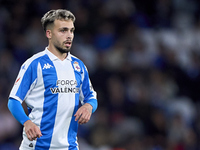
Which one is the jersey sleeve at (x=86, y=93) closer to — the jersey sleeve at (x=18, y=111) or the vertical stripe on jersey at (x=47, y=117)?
the vertical stripe on jersey at (x=47, y=117)

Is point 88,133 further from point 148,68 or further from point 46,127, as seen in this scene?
point 46,127

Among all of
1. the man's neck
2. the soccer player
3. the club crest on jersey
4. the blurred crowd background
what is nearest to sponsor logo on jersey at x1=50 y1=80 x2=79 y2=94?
the soccer player

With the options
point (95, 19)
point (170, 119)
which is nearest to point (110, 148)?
point (170, 119)

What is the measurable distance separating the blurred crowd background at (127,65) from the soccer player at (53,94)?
351cm

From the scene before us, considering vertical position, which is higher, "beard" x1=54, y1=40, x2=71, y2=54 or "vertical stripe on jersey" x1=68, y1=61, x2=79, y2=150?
"beard" x1=54, y1=40, x2=71, y2=54

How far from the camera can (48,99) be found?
4609 mm

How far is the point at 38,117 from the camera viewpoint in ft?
15.1

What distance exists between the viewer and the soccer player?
179 inches

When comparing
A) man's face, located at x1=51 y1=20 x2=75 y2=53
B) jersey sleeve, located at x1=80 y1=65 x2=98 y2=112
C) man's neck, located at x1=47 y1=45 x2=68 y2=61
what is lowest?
jersey sleeve, located at x1=80 y1=65 x2=98 y2=112

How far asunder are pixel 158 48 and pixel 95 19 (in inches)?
75.4

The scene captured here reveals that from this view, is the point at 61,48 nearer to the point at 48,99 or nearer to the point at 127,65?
the point at 48,99

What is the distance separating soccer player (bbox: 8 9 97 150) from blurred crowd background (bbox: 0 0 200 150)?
11.5 feet

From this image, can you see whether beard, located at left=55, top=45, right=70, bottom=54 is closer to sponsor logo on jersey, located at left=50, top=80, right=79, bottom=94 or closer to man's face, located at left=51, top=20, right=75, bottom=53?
man's face, located at left=51, top=20, right=75, bottom=53

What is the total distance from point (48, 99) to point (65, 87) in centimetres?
24
